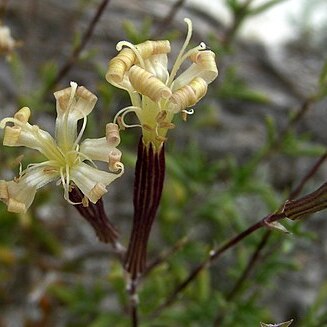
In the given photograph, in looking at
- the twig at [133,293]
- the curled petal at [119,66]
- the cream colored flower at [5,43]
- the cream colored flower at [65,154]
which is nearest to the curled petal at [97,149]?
the cream colored flower at [65,154]

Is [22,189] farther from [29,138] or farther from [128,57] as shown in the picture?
[128,57]

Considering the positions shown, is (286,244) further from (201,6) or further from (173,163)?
(201,6)

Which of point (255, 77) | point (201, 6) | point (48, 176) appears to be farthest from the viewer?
point (201, 6)

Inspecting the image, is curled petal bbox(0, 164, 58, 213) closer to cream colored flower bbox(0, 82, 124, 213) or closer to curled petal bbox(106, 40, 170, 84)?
cream colored flower bbox(0, 82, 124, 213)

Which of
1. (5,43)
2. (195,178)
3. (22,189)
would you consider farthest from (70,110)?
(195,178)

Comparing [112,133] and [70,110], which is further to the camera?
[70,110]

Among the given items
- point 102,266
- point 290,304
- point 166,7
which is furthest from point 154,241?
point 166,7

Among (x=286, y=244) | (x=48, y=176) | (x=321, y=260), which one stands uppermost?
(x=48, y=176)
